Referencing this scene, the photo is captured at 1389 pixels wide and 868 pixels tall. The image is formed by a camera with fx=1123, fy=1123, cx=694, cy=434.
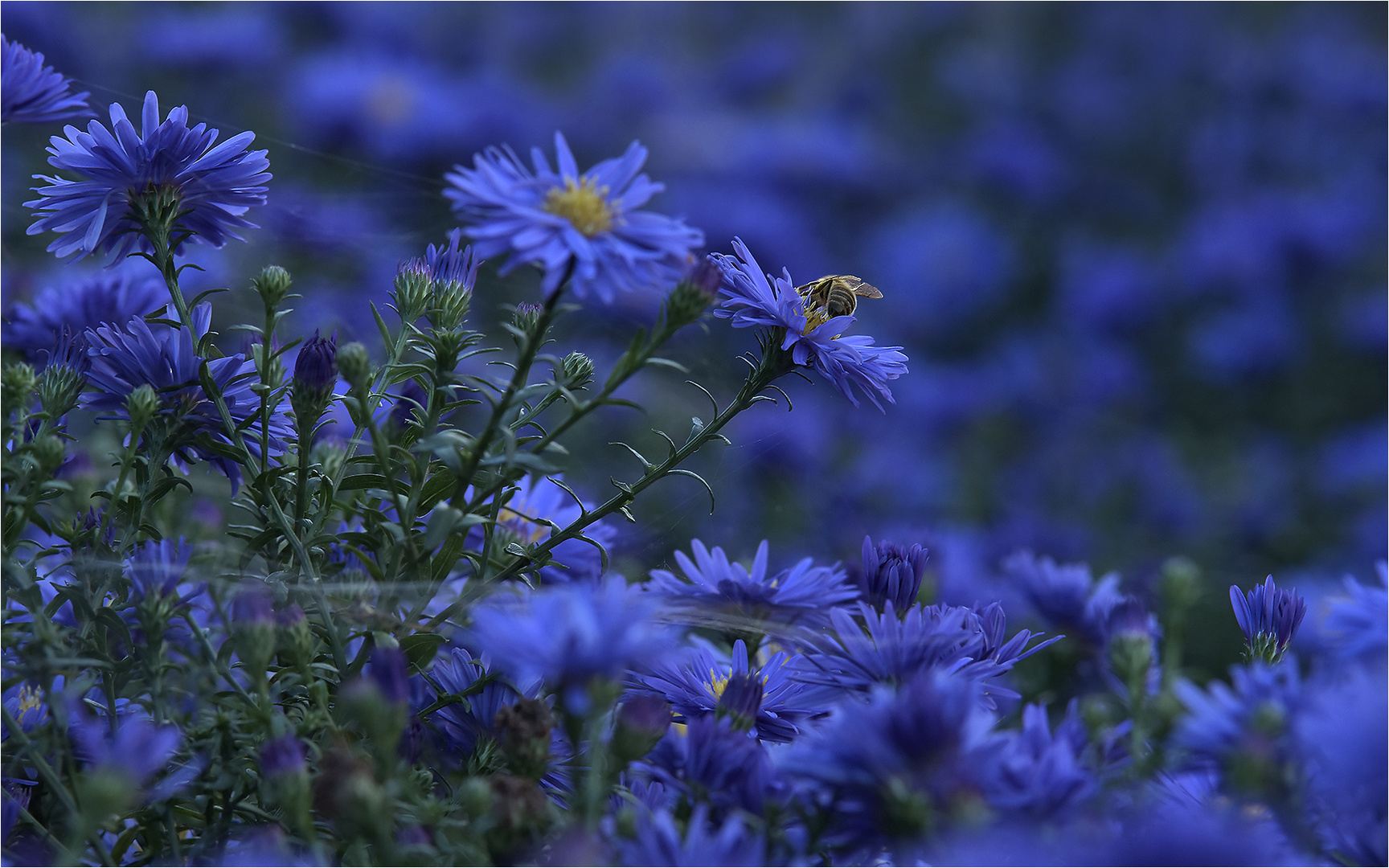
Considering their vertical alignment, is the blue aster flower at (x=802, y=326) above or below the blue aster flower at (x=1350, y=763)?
above

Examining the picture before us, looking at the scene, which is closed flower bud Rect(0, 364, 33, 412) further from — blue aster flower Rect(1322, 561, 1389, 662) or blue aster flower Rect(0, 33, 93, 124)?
blue aster flower Rect(1322, 561, 1389, 662)

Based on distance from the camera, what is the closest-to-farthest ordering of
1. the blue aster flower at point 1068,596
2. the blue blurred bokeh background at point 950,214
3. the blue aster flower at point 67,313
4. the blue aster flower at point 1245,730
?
1. the blue aster flower at point 1245,730
2. the blue aster flower at point 67,313
3. the blue aster flower at point 1068,596
4. the blue blurred bokeh background at point 950,214

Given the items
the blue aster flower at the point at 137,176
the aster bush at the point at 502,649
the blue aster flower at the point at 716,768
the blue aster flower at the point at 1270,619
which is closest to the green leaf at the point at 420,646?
the aster bush at the point at 502,649

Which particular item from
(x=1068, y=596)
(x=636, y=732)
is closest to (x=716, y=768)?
(x=636, y=732)

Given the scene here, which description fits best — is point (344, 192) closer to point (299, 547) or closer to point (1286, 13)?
point (299, 547)

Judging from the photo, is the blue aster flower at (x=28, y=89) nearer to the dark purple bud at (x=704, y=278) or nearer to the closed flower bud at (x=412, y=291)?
the closed flower bud at (x=412, y=291)

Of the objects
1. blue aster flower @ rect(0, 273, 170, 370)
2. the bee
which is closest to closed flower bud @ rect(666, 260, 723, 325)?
the bee

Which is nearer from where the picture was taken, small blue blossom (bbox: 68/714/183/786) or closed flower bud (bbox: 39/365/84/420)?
small blue blossom (bbox: 68/714/183/786)

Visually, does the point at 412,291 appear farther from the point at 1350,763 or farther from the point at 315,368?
the point at 1350,763
